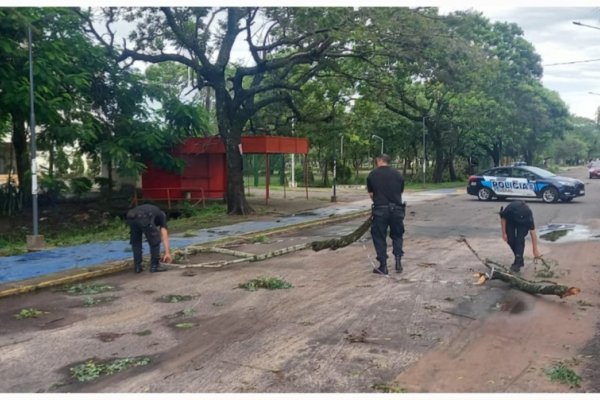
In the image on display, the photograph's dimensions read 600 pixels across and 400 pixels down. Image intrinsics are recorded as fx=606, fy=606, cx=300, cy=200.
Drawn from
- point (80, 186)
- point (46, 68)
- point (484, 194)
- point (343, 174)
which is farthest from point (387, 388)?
point (343, 174)

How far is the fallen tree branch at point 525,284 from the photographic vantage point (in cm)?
734

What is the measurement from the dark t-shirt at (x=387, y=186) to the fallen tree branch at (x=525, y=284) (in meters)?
1.70

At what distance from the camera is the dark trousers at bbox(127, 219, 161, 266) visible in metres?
9.94

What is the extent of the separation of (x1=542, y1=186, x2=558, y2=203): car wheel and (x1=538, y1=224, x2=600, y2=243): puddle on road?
7.23 metres

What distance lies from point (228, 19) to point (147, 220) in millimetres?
10781

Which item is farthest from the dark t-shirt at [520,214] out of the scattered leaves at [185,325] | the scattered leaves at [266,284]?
the scattered leaves at [185,325]

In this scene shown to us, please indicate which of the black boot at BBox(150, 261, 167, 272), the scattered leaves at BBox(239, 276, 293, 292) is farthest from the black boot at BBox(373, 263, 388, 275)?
the black boot at BBox(150, 261, 167, 272)

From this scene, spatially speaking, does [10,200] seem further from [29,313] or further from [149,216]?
[29,313]

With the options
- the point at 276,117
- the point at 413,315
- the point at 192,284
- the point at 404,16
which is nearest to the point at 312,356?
the point at 413,315

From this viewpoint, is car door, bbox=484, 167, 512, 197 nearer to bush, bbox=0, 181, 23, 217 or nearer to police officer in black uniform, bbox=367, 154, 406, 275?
police officer in black uniform, bbox=367, 154, 406, 275

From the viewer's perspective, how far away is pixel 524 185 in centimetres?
2366

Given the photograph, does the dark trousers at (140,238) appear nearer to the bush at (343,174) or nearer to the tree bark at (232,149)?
the tree bark at (232,149)

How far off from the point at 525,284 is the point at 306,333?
11.2 feet

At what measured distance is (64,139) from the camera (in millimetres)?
18828
